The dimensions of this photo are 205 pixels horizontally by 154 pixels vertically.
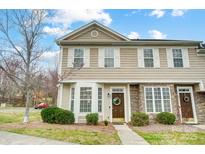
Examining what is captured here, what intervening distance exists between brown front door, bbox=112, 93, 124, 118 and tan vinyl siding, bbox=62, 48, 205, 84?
1.36 metres

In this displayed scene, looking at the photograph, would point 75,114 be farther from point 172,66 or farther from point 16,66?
point 172,66

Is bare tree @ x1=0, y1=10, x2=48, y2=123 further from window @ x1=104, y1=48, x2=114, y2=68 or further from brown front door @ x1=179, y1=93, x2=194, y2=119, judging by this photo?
brown front door @ x1=179, y1=93, x2=194, y2=119

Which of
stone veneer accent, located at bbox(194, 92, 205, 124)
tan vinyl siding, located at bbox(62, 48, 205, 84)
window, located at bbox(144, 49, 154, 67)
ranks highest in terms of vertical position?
window, located at bbox(144, 49, 154, 67)

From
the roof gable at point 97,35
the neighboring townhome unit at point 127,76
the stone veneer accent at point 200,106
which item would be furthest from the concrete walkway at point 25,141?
the stone veneer accent at point 200,106

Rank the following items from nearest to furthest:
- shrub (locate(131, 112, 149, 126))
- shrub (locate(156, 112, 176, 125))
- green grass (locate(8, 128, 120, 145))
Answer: green grass (locate(8, 128, 120, 145)), shrub (locate(131, 112, 149, 126)), shrub (locate(156, 112, 176, 125))

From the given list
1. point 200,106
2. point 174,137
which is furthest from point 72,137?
point 200,106

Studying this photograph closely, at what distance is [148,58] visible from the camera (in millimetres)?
12711

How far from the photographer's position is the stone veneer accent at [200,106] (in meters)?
12.2

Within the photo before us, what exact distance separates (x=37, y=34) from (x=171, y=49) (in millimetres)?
9601

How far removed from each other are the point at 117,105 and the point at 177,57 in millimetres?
5626

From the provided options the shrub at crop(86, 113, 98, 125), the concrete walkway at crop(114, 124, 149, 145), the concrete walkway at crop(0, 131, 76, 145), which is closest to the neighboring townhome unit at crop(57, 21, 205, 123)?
the shrub at crop(86, 113, 98, 125)

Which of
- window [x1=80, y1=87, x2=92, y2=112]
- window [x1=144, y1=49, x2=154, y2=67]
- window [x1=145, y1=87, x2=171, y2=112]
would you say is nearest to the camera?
window [x1=80, y1=87, x2=92, y2=112]

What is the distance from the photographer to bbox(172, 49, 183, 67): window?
41.5ft

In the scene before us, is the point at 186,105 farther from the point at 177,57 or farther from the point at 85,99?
the point at 85,99
